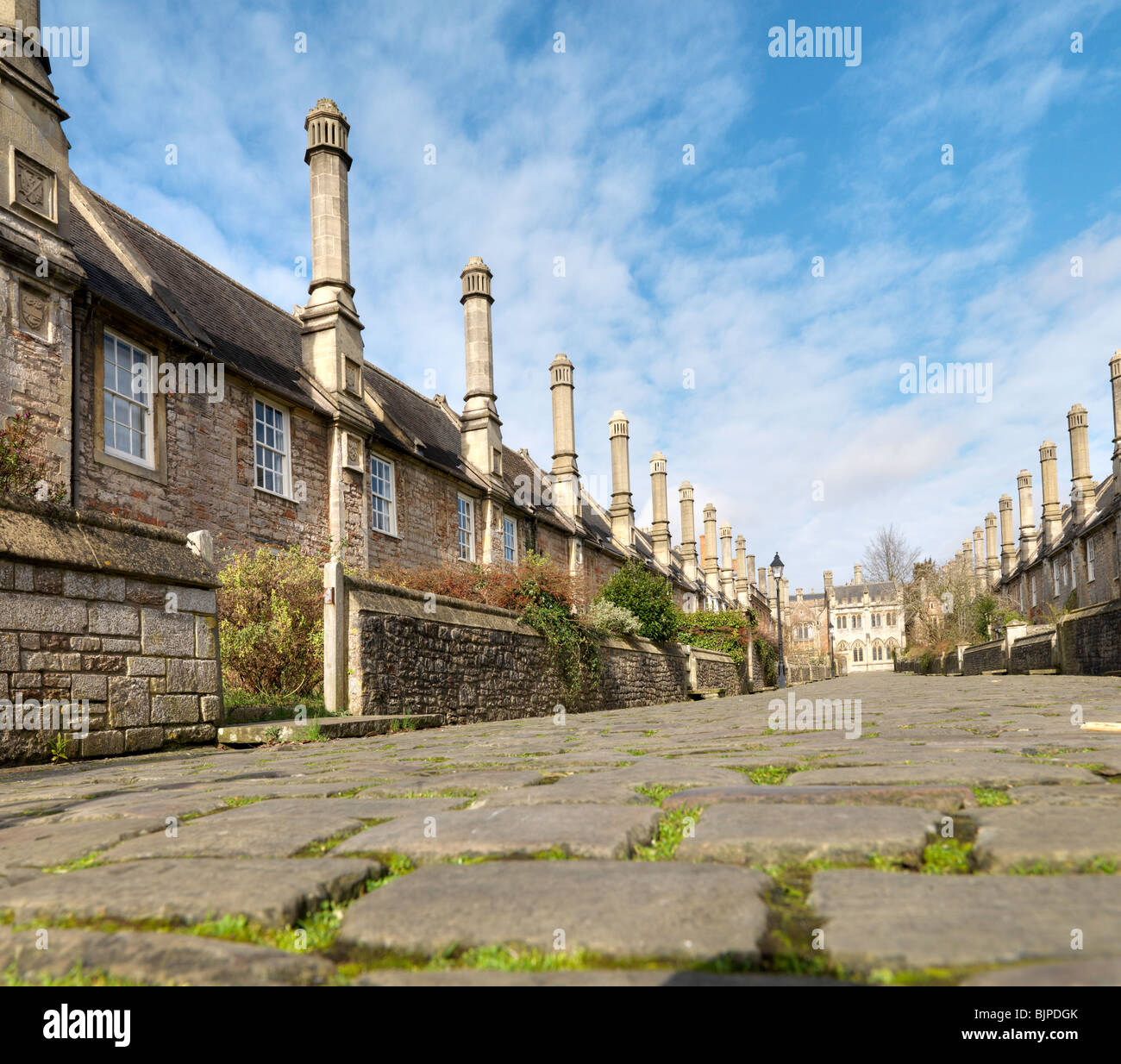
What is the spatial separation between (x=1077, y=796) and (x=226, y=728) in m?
6.72

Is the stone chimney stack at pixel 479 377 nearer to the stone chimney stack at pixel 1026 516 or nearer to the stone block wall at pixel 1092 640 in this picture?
the stone block wall at pixel 1092 640

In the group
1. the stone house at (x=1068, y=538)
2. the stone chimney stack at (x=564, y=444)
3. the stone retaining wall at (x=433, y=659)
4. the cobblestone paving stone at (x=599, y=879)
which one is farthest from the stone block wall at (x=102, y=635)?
the stone house at (x=1068, y=538)

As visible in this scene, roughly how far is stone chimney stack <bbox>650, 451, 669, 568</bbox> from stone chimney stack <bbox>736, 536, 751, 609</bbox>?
659 inches

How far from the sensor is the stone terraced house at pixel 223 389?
10586 millimetres

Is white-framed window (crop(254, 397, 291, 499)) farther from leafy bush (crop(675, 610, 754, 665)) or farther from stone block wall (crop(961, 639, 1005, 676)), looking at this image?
stone block wall (crop(961, 639, 1005, 676))

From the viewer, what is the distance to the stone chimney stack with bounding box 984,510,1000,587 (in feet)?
198

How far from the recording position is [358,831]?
252cm

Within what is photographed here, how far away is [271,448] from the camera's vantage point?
1438cm

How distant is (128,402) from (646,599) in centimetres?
1431

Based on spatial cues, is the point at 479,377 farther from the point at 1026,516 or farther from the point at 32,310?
the point at 1026,516

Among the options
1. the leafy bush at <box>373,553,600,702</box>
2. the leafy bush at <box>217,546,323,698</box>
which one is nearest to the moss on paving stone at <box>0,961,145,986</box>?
the leafy bush at <box>217,546,323,698</box>

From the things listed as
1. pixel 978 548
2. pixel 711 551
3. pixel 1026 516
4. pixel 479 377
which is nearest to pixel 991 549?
pixel 978 548

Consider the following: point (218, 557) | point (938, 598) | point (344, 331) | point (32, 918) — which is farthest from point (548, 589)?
point (938, 598)

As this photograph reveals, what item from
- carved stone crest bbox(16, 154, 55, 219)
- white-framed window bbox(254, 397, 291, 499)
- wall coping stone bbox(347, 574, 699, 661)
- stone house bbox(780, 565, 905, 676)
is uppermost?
carved stone crest bbox(16, 154, 55, 219)
